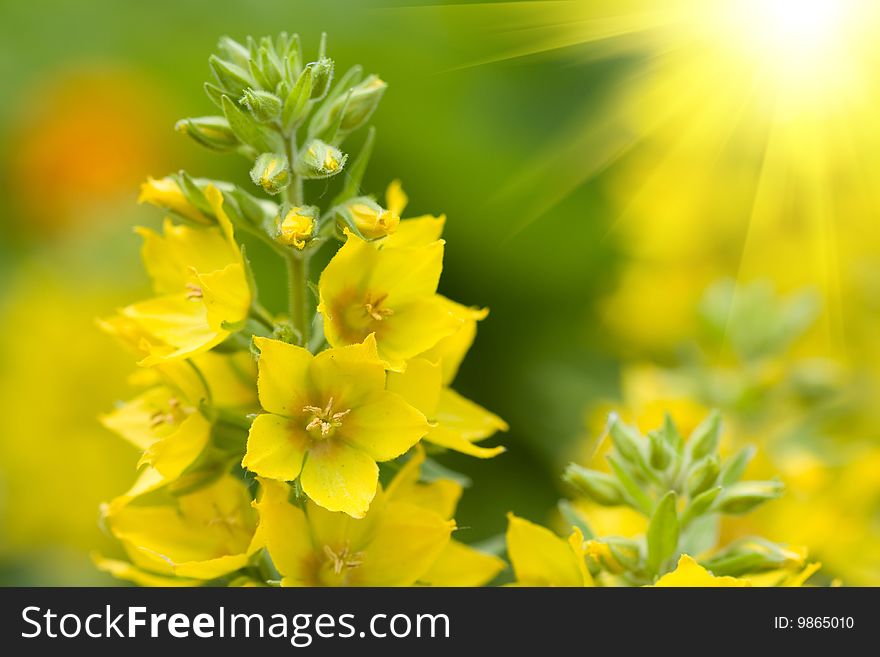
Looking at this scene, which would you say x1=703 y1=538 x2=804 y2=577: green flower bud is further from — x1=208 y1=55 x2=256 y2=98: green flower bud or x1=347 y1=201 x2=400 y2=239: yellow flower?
x1=208 y1=55 x2=256 y2=98: green flower bud

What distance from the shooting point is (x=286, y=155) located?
6.56 ft

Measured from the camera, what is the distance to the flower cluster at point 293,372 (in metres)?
1.92

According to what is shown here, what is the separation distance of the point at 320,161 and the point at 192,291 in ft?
1.30

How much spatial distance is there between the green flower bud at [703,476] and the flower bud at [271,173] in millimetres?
917

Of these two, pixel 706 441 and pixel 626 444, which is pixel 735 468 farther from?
pixel 626 444

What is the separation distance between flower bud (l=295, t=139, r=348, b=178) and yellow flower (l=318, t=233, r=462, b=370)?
5.4 inches

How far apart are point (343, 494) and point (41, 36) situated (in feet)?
14.1

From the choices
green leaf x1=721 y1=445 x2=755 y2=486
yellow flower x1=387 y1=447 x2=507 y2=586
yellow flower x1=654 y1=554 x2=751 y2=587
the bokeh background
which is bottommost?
yellow flower x1=654 y1=554 x2=751 y2=587

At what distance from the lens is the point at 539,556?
211 cm

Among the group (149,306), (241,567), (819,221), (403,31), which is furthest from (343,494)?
(403,31)

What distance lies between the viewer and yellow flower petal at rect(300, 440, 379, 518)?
1845mm

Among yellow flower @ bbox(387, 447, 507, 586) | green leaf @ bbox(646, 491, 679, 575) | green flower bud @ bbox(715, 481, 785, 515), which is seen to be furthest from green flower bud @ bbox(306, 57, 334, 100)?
green flower bud @ bbox(715, 481, 785, 515)

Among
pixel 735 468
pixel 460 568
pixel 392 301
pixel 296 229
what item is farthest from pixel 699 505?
pixel 296 229

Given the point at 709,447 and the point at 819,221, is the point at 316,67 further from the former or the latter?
the point at 819,221
